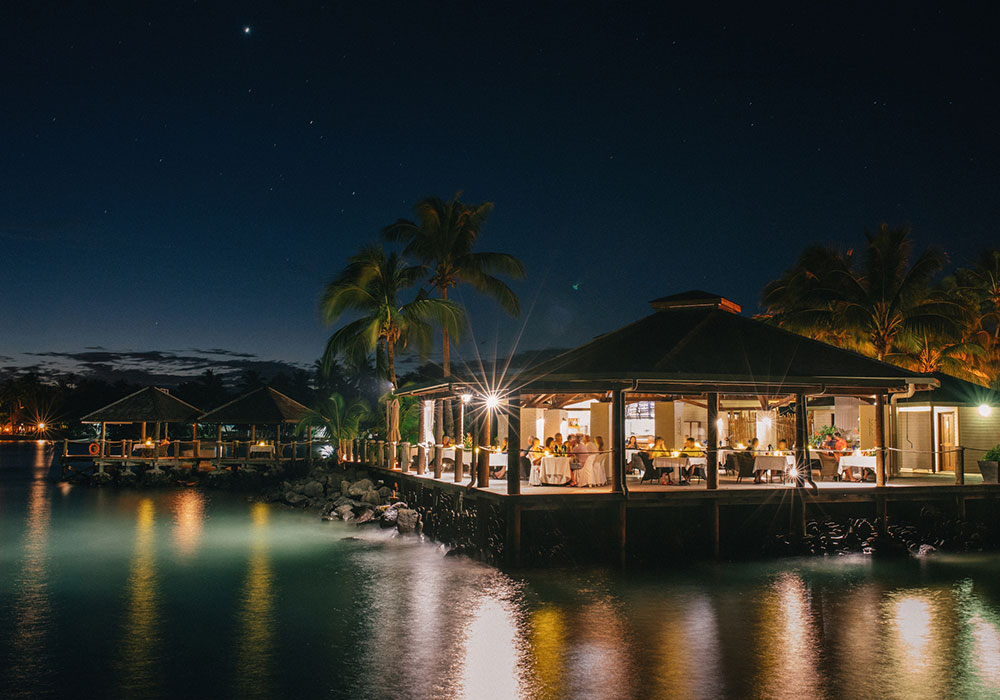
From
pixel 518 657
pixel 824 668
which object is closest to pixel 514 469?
pixel 518 657

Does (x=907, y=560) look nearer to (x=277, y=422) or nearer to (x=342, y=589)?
(x=342, y=589)

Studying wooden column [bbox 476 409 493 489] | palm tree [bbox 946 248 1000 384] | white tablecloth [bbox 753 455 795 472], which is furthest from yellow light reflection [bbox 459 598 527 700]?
palm tree [bbox 946 248 1000 384]

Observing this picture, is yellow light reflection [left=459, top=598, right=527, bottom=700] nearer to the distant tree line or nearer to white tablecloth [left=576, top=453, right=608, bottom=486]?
white tablecloth [left=576, top=453, right=608, bottom=486]

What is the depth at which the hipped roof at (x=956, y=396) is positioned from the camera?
26.1 m

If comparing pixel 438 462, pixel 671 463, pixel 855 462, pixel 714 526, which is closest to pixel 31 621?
pixel 438 462

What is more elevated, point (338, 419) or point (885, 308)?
point (885, 308)

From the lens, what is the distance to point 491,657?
9.42 meters

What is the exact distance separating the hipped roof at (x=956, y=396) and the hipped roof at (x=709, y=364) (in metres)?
7.90

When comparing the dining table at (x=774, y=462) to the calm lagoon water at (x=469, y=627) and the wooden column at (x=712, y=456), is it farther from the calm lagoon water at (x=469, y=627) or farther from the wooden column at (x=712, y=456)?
the calm lagoon water at (x=469, y=627)

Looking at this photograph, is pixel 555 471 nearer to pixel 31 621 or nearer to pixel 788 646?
pixel 788 646

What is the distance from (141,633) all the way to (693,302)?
52.1 ft

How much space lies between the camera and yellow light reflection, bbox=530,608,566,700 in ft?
27.2

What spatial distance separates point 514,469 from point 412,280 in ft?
58.7

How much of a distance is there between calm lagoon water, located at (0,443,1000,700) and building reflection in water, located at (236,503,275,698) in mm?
40
